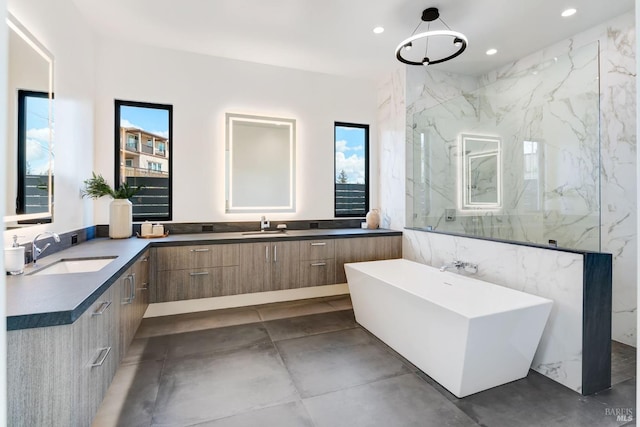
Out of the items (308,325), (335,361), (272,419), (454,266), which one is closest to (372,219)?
(454,266)

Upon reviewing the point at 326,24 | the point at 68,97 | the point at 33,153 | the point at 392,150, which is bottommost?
the point at 33,153

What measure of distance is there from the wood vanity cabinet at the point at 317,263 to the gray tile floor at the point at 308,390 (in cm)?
83

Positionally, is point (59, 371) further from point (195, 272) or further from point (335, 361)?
point (195, 272)

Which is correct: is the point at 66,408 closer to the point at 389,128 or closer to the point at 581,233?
the point at 581,233

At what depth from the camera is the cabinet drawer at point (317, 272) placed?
373 cm

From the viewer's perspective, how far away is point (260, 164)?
4156 mm

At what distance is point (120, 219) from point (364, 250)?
2.88 meters

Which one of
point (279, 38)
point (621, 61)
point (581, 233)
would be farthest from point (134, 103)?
point (621, 61)

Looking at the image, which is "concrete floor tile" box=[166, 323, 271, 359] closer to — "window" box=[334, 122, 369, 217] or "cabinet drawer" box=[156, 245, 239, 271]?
"cabinet drawer" box=[156, 245, 239, 271]

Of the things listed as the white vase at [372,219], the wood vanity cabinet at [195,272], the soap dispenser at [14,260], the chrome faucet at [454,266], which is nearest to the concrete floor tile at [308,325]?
the wood vanity cabinet at [195,272]

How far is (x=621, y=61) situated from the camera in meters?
2.87

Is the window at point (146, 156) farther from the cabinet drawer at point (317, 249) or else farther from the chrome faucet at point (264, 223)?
the cabinet drawer at point (317, 249)

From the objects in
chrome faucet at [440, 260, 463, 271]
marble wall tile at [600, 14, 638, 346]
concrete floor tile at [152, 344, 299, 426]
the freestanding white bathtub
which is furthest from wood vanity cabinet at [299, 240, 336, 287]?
marble wall tile at [600, 14, 638, 346]

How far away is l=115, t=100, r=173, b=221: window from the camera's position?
363 cm
